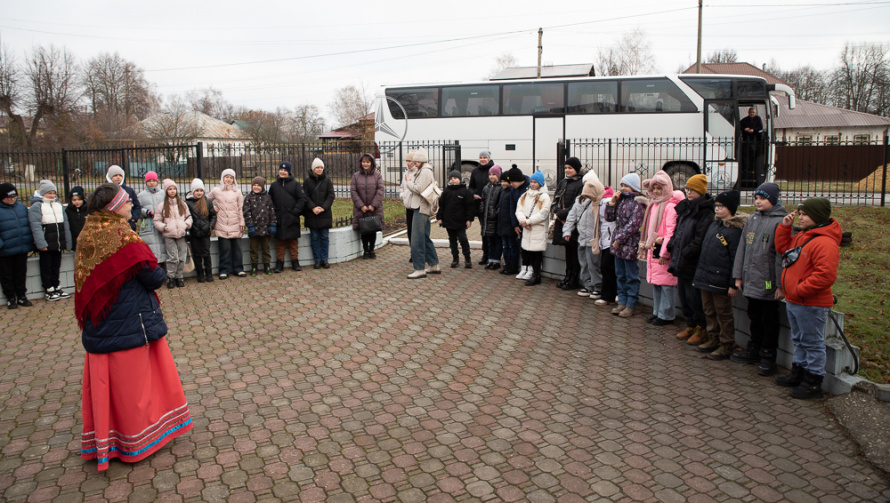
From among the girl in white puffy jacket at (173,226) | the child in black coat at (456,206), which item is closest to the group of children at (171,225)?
the girl in white puffy jacket at (173,226)

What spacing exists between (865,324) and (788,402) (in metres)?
2.65

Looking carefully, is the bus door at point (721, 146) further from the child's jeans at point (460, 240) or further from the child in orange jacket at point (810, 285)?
the child in orange jacket at point (810, 285)

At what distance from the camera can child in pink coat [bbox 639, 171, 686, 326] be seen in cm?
705

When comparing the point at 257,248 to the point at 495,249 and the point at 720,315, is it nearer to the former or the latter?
the point at 495,249

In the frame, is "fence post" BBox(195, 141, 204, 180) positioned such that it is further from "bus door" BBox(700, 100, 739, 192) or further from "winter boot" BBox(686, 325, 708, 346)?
"bus door" BBox(700, 100, 739, 192)

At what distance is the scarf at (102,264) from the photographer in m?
4.12

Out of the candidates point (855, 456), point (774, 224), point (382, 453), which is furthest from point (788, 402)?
point (382, 453)

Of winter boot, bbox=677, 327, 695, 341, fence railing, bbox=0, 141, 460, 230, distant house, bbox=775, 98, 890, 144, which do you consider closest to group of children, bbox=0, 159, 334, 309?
fence railing, bbox=0, 141, 460, 230

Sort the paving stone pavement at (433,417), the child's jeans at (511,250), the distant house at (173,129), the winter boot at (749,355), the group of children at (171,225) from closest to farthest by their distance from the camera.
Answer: the paving stone pavement at (433,417) → the winter boot at (749,355) → the group of children at (171,225) → the child's jeans at (511,250) → the distant house at (173,129)

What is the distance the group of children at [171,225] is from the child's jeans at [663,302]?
5.43 metres

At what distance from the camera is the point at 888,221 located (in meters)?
13.4

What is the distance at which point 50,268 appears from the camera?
863 cm

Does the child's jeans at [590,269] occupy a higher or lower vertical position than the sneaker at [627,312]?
higher

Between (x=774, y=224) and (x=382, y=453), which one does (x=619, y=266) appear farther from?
(x=382, y=453)
